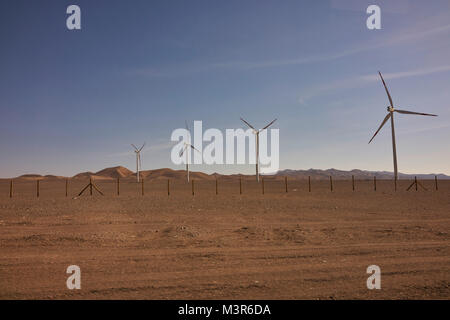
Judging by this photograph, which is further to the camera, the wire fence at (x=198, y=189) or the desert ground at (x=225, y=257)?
the wire fence at (x=198, y=189)

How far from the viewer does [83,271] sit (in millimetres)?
9086

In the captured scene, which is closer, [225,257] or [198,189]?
[225,257]

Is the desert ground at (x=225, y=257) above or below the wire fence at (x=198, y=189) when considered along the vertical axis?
below

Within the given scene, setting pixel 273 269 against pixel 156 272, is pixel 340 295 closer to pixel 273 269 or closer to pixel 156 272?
pixel 273 269

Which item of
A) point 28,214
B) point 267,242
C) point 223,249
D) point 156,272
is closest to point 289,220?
point 267,242

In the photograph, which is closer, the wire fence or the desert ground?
the desert ground

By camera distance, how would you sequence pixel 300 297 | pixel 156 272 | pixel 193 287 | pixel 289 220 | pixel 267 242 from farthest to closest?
1. pixel 289 220
2. pixel 267 242
3. pixel 156 272
4. pixel 193 287
5. pixel 300 297

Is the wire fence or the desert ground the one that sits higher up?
the wire fence

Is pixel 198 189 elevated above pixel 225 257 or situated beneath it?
elevated above

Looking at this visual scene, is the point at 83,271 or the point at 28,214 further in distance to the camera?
the point at 28,214

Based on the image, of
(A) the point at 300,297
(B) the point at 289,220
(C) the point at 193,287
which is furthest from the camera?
(B) the point at 289,220
